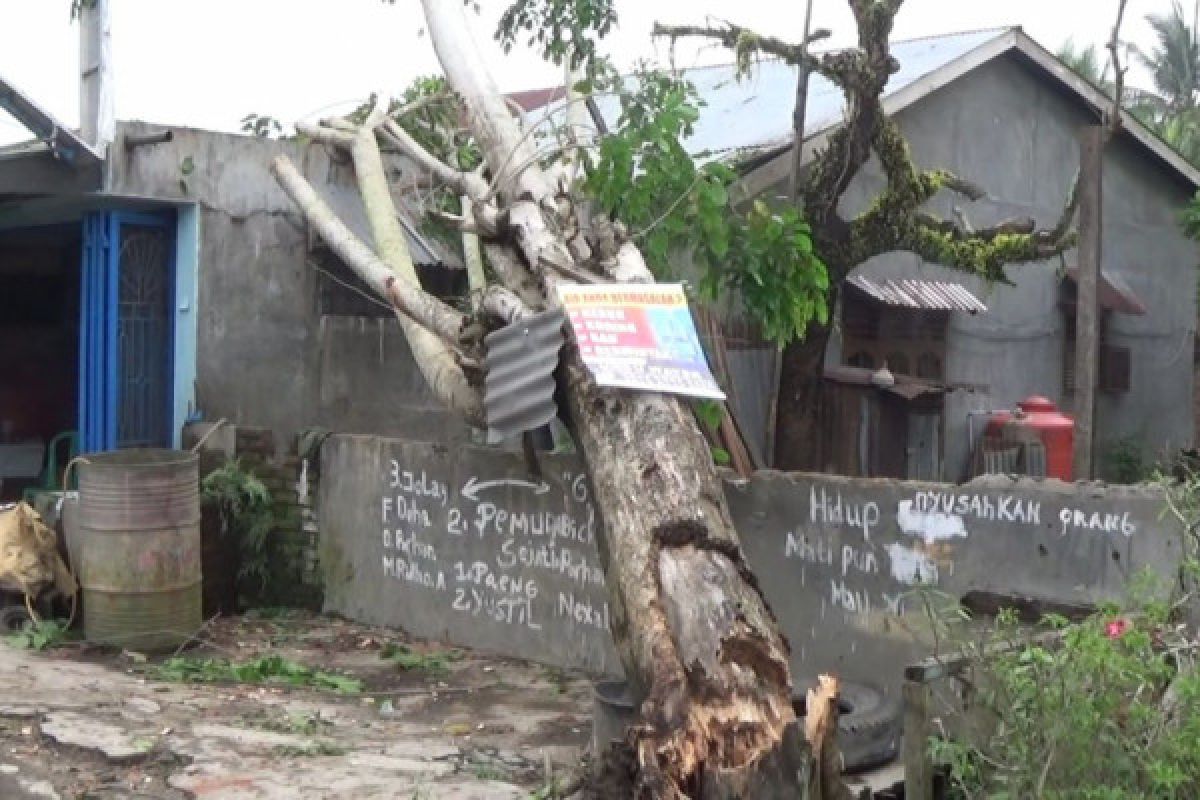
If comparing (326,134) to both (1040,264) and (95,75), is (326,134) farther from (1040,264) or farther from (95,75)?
(1040,264)

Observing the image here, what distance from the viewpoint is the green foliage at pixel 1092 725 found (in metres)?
4.05

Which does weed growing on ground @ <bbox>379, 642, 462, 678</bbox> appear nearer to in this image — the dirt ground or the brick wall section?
the dirt ground

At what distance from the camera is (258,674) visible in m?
8.16

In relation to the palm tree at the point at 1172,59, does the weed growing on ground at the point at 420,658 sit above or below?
below

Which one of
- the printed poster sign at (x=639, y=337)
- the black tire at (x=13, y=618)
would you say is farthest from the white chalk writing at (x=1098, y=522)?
the black tire at (x=13, y=618)

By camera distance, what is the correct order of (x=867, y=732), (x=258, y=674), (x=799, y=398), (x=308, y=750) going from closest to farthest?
(x=867, y=732) → (x=308, y=750) → (x=258, y=674) → (x=799, y=398)

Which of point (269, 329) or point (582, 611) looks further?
point (269, 329)

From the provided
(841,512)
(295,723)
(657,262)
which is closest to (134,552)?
(295,723)

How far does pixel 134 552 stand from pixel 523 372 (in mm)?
2995

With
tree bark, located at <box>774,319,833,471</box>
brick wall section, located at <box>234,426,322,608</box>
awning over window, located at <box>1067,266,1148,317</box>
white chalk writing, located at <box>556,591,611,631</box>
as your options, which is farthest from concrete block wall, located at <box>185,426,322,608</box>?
awning over window, located at <box>1067,266,1148,317</box>

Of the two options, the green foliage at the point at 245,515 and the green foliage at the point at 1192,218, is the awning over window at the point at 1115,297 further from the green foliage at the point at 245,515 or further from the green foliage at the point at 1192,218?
the green foliage at the point at 245,515

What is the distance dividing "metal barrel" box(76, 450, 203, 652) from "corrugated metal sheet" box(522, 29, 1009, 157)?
4700mm

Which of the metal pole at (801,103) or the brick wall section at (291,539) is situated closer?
the metal pole at (801,103)

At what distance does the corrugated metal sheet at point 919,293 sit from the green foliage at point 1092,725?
777 centimetres
